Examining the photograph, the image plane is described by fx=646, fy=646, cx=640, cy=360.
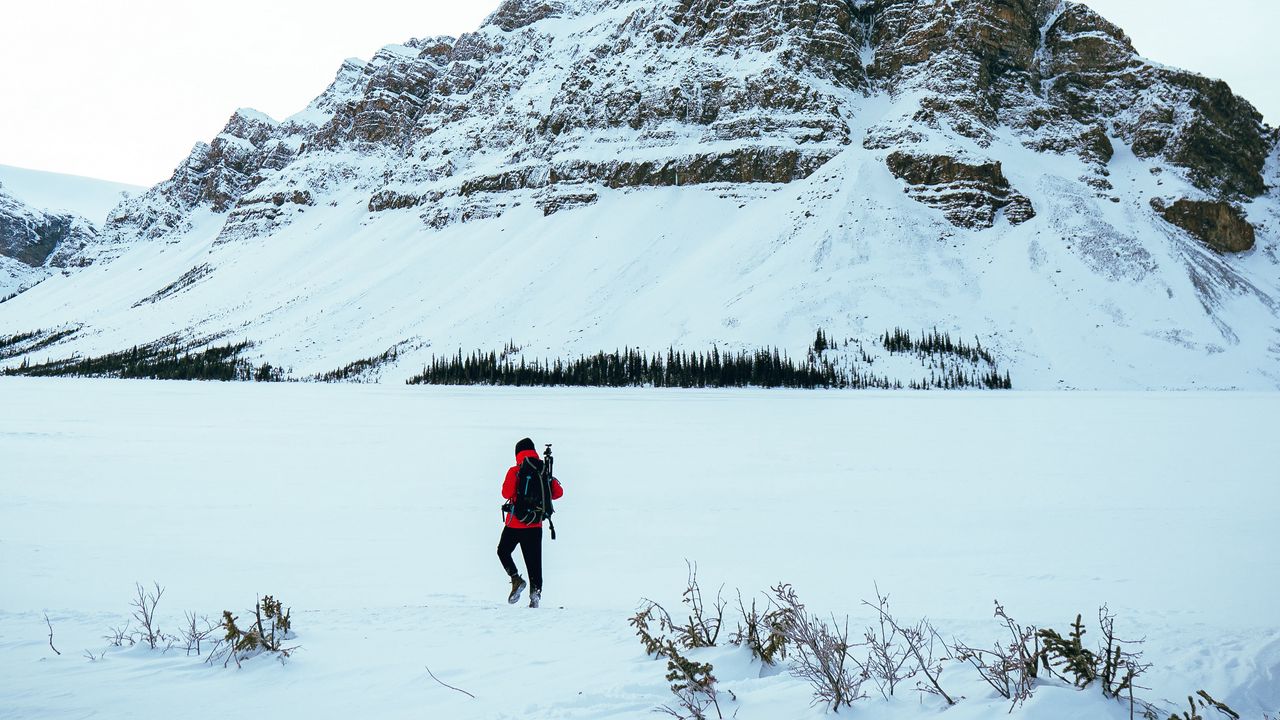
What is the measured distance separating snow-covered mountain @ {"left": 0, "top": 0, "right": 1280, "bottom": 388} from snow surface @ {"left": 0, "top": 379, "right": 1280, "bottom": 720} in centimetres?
7727

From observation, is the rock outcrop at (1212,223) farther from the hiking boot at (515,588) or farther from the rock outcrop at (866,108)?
the hiking boot at (515,588)

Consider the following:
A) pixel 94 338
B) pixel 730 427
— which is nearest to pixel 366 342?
pixel 94 338

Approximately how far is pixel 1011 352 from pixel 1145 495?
85354 millimetres

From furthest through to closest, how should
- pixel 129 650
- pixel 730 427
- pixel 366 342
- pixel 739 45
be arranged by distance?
pixel 739 45 < pixel 366 342 < pixel 730 427 < pixel 129 650

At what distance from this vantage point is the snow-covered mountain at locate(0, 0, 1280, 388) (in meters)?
97.4

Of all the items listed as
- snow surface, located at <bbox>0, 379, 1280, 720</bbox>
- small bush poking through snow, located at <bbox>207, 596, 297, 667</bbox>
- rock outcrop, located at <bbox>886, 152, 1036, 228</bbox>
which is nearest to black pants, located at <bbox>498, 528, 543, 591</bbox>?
snow surface, located at <bbox>0, 379, 1280, 720</bbox>

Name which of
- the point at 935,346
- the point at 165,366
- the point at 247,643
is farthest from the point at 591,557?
the point at 165,366

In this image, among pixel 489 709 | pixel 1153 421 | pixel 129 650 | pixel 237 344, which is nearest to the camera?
pixel 489 709

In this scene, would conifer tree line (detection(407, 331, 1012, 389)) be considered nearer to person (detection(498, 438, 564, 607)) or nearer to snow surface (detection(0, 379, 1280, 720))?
snow surface (detection(0, 379, 1280, 720))

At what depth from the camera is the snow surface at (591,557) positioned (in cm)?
504

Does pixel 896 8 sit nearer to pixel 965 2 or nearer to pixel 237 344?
pixel 965 2

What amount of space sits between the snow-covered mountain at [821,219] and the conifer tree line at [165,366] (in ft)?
18.9

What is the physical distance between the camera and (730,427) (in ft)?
102

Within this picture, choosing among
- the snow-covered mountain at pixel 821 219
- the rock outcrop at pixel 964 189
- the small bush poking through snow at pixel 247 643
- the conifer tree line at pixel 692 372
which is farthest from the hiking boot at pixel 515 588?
the rock outcrop at pixel 964 189
